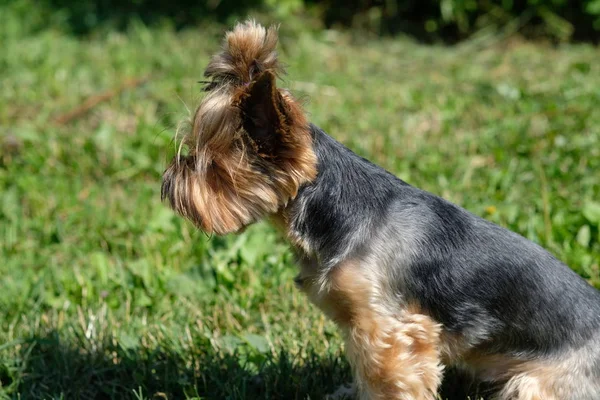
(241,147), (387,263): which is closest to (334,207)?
(387,263)

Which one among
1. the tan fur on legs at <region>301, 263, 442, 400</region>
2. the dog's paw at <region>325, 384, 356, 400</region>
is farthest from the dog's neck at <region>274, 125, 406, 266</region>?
the dog's paw at <region>325, 384, 356, 400</region>

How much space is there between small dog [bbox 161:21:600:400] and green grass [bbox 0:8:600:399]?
36 centimetres

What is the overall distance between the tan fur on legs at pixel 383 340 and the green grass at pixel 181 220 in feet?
2.23

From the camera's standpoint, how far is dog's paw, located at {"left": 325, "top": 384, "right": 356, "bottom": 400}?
3.85 m

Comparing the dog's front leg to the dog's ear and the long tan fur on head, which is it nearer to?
the long tan fur on head

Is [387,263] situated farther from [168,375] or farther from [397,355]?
[168,375]

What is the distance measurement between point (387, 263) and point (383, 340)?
0.33 m

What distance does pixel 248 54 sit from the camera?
10.0 ft

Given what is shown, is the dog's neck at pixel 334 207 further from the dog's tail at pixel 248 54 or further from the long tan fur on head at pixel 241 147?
the dog's tail at pixel 248 54

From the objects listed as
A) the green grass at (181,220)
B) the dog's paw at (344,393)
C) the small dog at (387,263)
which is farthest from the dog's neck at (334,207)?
the dog's paw at (344,393)

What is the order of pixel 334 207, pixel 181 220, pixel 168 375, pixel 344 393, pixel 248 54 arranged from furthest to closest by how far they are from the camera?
pixel 181 220 < pixel 168 375 < pixel 344 393 < pixel 334 207 < pixel 248 54

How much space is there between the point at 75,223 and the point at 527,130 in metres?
3.95

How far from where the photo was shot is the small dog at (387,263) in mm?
3227

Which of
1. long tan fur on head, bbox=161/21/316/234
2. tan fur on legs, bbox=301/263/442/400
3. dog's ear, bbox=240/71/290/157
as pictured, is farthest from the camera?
tan fur on legs, bbox=301/263/442/400
